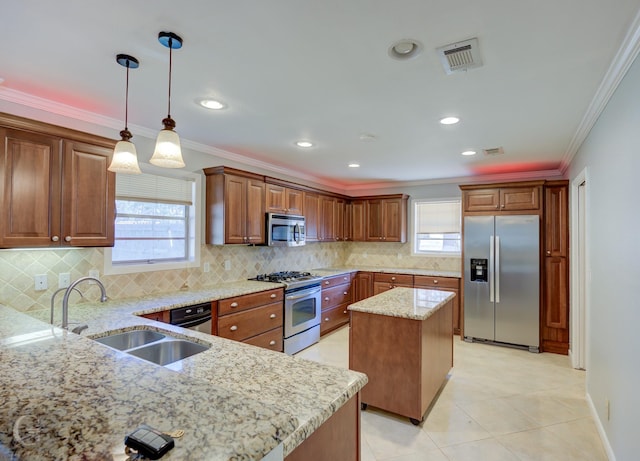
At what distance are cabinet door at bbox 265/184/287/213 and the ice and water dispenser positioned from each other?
2779 mm

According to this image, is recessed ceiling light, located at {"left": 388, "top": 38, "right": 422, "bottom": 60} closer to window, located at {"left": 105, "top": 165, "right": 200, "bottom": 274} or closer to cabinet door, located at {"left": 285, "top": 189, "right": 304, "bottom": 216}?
window, located at {"left": 105, "top": 165, "right": 200, "bottom": 274}

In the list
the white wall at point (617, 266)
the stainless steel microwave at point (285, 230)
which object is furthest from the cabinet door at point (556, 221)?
the stainless steel microwave at point (285, 230)

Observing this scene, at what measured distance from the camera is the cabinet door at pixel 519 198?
4.42 meters

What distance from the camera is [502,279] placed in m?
4.52

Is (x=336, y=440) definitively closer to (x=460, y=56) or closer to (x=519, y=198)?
(x=460, y=56)

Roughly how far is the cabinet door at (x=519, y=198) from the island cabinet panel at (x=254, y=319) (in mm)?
3268

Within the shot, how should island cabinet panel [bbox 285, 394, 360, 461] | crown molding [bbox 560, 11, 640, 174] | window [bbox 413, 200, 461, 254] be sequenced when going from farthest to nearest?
window [bbox 413, 200, 461, 254], crown molding [bbox 560, 11, 640, 174], island cabinet panel [bbox 285, 394, 360, 461]

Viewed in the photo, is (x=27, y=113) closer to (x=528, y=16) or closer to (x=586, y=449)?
(x=528, y=16)

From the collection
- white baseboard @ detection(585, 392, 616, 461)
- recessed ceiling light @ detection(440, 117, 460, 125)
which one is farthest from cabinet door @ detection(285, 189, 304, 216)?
white baseboard @ detection(585, 392, 616, 461)

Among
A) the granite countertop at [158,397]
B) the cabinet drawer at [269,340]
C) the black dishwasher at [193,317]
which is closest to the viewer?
the granite countertop at [158,397]

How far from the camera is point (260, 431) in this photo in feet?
2.35

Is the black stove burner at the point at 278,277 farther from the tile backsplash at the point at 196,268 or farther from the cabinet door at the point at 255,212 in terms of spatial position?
the cabinet door at the point at 255,212

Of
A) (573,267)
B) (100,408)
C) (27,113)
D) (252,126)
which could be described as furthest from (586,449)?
(27,113)

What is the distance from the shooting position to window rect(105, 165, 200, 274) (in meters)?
3.15
